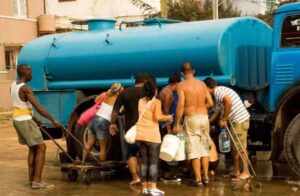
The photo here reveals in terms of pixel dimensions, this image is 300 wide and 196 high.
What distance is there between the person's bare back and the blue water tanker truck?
80cm

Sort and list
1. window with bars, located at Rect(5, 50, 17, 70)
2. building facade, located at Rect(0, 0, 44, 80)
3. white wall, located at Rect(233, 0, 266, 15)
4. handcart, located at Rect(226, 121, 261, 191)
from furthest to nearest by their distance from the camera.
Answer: white wall, located at Rect(233, 0, 266, 15) < window with bars, located at Rect(5, 50, 17, 70) < building facade, located at Rect(0, 0, 44, 80) < handcart, located at Rect(226, 121, 261, 191)

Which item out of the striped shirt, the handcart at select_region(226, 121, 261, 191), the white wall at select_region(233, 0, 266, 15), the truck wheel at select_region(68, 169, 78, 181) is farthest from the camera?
the white wall at select_region(233, 0, 266, 15)

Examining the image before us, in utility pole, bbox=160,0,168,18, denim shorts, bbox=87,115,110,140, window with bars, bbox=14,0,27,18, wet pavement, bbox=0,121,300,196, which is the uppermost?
window with bars, bbox=14,0,27,18

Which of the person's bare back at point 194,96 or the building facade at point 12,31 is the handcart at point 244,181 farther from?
the building facade at point 12,31

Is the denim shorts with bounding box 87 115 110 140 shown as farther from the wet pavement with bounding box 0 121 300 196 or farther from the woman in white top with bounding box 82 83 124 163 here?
the wet pavement with bounding box 0 121 300 196

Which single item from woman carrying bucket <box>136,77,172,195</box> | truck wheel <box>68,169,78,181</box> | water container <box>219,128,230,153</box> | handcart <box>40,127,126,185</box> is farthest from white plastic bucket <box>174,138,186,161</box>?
truck wheel <box>68,169,78,181</box>

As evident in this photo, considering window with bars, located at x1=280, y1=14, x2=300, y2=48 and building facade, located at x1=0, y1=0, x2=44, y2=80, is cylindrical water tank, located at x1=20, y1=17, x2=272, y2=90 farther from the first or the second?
building facade, located at x1=0, y1=0, x2=44, y2=80

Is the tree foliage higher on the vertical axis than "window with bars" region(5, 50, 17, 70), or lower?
higher

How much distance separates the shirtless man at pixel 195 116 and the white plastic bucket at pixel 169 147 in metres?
0.13

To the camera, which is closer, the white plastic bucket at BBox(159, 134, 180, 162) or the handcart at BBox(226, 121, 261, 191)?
the handcart at BBox(226, 121, 261, 191)

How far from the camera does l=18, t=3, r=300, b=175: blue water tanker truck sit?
8.97 meters

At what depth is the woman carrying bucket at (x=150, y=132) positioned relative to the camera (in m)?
8.20

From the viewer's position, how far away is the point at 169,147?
862cm

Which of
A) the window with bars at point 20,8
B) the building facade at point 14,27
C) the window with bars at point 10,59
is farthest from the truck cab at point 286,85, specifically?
the window with bars at point 20,8
